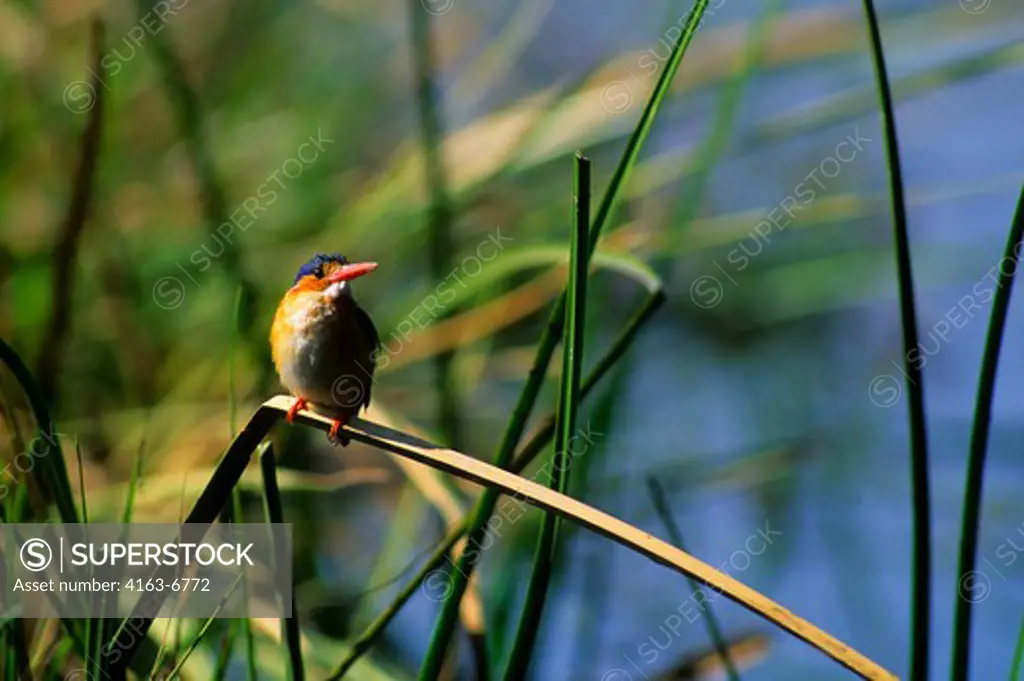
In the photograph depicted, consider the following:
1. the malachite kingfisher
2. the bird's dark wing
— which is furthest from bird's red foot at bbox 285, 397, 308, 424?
the bird's dark wing

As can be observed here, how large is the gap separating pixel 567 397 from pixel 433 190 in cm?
128

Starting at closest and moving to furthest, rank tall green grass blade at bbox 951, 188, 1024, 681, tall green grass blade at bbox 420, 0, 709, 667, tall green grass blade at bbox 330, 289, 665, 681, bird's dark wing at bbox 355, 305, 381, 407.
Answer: tall green grass blade at bbox 951, 188, 1024, 681 < tall green grass blade at bbox 420, 0, 709, 667 < tall green grass blade at bbox 330, 289, 665, 681 < bird's dark wing at bbox 355, 305, 381, 407

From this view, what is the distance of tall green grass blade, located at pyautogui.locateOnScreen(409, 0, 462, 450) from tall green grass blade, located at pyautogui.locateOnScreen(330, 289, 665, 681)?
810 millimetres

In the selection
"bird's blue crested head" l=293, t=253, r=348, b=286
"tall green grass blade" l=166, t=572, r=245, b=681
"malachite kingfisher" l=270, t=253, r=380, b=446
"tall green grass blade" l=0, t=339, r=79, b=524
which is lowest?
"tall green grass blade" l=166, t=572, r=245, b=681

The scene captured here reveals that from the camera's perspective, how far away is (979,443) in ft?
3.91

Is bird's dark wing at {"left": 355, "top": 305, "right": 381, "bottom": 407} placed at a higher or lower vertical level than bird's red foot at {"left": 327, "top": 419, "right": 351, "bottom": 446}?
higher

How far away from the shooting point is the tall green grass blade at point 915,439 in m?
1.19

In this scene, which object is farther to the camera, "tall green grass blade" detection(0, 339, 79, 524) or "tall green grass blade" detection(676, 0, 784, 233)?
"tall green grass blade" detection(676, 0, 784, 233)

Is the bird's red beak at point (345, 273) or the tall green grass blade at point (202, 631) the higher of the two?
the bird's red beak at point (345, 273)

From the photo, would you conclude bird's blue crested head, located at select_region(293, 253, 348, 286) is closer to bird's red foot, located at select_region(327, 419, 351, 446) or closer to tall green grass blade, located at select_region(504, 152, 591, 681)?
bird's red foot, located at select_region(327, 419, 351, 446)

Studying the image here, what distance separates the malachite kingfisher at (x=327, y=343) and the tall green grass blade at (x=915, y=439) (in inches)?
38.0

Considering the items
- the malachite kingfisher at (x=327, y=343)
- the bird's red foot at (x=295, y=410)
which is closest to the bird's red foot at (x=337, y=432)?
the bird's red foot at (x=295, y=410)

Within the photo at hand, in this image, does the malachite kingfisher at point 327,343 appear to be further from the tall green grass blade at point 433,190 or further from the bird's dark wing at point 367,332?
the tall green grass blade at point 433,190

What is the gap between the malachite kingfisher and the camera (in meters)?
2.08
